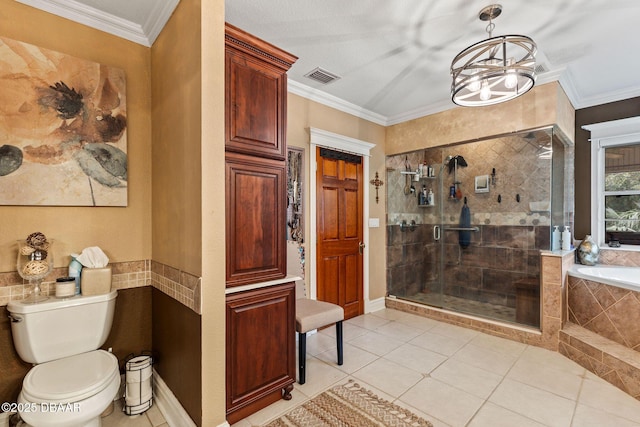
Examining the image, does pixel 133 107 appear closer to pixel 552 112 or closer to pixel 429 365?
pixel 429 365

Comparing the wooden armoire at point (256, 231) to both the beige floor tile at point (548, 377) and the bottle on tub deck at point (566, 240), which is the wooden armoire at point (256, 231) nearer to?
the beige floor tile at point (548, 377)

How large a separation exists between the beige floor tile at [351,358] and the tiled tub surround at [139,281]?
1.54 metres

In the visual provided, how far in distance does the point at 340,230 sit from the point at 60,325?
2.69 metres

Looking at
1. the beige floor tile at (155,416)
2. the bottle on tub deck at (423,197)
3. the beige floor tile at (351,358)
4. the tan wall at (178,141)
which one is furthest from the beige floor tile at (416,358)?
the bottle on tub deck at (423,197)

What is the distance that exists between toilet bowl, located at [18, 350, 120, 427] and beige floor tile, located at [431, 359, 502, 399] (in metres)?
2.31

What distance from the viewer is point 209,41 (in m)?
1.62

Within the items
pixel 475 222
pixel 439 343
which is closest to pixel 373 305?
pixel 439 343

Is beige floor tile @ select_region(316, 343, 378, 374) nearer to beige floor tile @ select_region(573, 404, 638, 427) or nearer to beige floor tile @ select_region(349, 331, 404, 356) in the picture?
beige floor tile @ select_region(349, 331, 404, 356)

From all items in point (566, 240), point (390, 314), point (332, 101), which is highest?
point (332, 101)

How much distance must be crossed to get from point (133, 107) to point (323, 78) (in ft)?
5.90

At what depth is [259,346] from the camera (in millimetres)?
1977

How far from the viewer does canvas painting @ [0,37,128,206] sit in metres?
1.79

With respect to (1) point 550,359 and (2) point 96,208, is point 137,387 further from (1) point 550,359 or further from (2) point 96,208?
(1) point 550,359

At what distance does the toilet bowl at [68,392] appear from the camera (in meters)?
1.40
